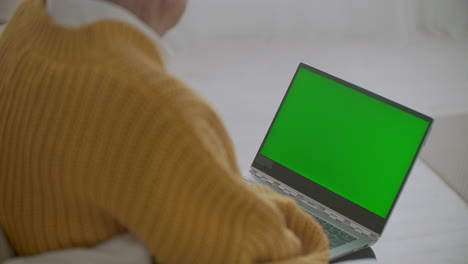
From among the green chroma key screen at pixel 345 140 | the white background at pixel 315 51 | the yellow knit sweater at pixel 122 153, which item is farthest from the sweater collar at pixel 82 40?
the white background at pixel 315 51

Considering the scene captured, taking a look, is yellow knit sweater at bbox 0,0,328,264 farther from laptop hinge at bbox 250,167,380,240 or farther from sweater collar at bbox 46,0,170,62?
laptop hinge at bbox 250,167,380,240

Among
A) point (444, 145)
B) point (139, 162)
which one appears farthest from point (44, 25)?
point (444, 145)

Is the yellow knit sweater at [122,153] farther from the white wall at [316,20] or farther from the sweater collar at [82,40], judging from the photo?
the white wall at [316,20]

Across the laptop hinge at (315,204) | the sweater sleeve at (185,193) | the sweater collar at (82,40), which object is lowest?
the laptop hinge at (315,204)

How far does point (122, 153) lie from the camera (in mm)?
575

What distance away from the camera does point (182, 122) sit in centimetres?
56

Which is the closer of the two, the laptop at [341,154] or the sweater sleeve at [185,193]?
the sweater sleeve at [185,193]

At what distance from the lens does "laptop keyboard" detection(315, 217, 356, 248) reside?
1020mm

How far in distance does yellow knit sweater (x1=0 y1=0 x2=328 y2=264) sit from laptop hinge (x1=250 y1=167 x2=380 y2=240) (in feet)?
1.38

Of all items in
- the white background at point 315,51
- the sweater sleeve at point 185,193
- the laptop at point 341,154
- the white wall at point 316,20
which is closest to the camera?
the sweater sleeve at point 185,193

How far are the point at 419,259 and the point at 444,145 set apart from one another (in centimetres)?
43

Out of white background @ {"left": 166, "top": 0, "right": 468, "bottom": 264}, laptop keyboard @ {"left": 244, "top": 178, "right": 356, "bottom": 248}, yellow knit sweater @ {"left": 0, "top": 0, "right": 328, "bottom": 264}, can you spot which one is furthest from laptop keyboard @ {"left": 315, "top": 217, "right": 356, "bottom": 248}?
white background @ {"left": 166, "top": 0, "right": 468, "bottom": 264}

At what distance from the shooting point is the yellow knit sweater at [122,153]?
1.86 ft

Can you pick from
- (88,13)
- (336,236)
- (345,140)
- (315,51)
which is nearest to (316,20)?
(315,51)
